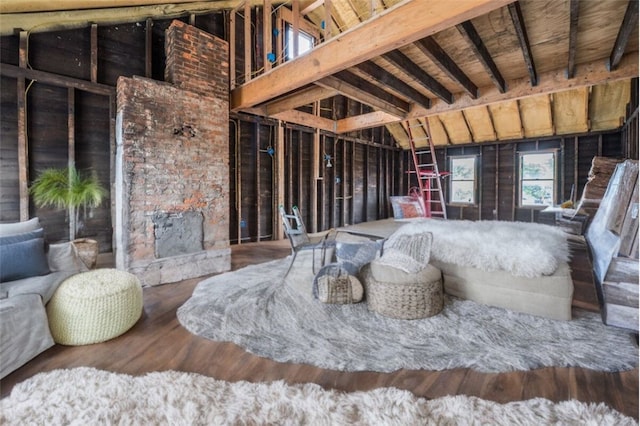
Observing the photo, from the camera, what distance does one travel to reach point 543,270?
2334 mm

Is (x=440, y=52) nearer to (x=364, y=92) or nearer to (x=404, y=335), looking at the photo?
(x=364, y=92)

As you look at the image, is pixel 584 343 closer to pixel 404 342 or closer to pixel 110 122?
pixel 404 342

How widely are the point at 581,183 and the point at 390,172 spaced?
4581 millimetres

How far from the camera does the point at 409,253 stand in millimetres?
2666

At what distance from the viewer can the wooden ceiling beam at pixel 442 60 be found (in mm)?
3001

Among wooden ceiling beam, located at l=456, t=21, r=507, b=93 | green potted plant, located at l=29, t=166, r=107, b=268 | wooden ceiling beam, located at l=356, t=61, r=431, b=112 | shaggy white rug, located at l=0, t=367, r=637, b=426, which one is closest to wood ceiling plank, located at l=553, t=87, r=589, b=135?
wooden ceiling beam, located at l=456, t=21, r=507, b=93

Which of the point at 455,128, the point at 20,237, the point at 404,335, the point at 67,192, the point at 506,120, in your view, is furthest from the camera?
the point at 455,128

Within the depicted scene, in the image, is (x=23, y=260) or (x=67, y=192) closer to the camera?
(x=23, y=260)

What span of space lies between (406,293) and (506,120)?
273 inches

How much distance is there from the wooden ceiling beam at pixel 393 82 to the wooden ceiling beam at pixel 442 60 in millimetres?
665

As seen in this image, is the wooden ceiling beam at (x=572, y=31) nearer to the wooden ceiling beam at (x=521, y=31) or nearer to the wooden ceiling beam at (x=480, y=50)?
the wooden ceiling beam at (x=521, y=31)

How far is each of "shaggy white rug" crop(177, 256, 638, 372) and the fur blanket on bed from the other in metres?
0.37

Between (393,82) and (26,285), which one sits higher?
(393,82)

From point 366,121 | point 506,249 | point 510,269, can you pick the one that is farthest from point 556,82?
point 366,121
